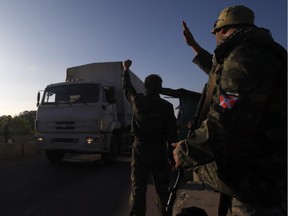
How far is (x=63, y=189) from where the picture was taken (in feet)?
25.6

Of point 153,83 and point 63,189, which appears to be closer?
point 153,83

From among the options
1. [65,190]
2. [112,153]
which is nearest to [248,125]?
[65,190]

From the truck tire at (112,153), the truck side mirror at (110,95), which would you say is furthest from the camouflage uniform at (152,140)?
the truck tire at (112,153)

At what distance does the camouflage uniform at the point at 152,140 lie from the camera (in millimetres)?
4160

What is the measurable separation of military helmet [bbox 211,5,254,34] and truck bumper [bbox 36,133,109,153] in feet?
29.3

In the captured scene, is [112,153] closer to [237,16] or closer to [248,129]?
[237,16]

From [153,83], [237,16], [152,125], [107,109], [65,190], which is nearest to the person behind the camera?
[237,16]

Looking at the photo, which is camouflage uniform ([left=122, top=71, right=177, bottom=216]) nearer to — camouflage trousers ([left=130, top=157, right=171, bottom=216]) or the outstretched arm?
camouflage trousers ([left=130, top=157, right=171, bottom=216])

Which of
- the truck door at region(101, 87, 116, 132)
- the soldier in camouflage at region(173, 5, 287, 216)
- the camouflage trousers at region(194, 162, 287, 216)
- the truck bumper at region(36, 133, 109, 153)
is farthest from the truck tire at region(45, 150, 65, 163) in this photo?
the soldier in camouflage at region(173, 5, 287, 216)

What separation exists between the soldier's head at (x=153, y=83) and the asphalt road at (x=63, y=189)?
259cm

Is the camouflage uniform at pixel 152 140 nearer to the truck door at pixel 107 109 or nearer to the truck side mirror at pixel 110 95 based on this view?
the truck door at pixel 107 109

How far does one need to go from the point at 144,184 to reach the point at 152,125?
66cm

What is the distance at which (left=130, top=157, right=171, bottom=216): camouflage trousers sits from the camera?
4035 millimetres

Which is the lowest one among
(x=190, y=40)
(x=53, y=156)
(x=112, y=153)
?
(x=53, y=156)
